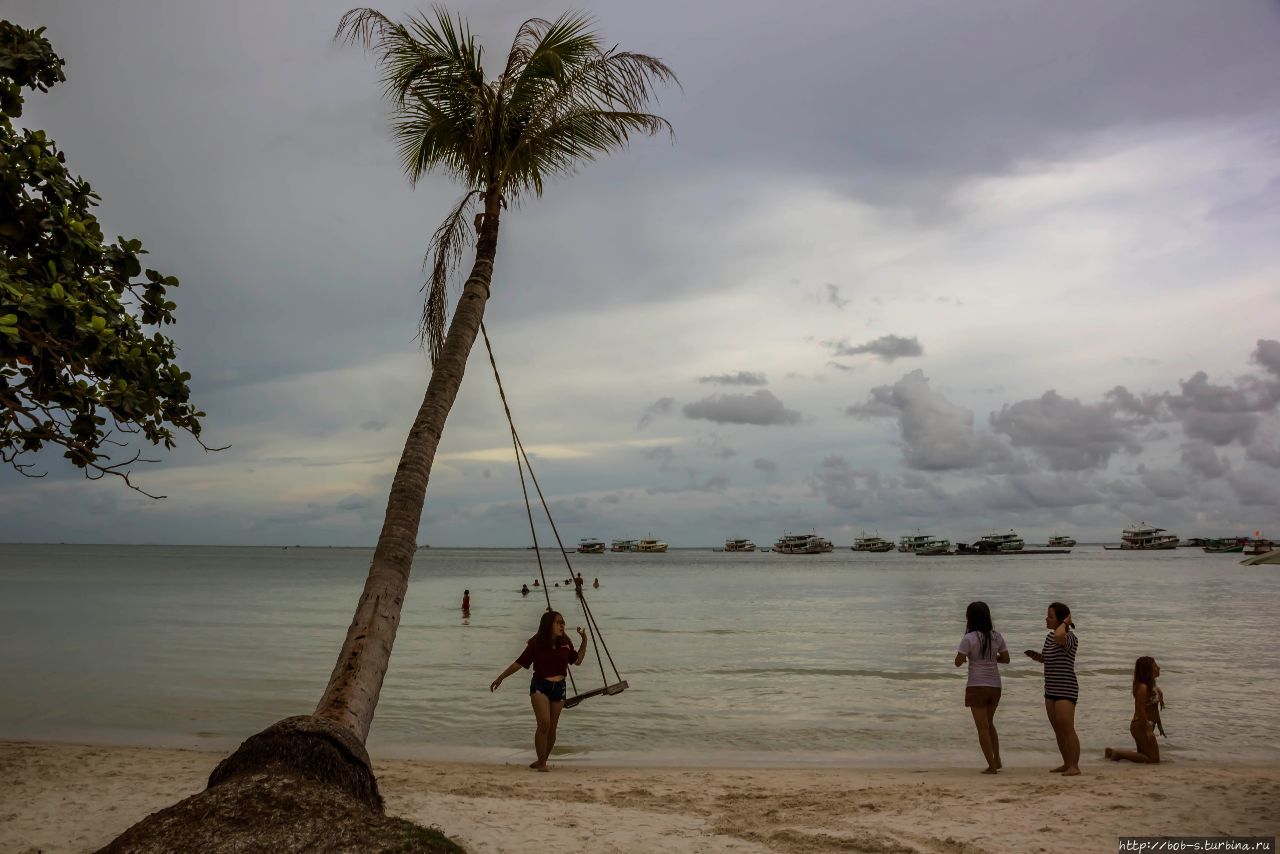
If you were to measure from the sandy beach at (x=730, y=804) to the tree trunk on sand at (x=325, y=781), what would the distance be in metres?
1.49

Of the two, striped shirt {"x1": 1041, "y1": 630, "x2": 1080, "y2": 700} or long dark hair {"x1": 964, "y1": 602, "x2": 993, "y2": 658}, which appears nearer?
striped shirt {"x1": 1041, "y1": 630, "x2": 1080, "y2": 700}

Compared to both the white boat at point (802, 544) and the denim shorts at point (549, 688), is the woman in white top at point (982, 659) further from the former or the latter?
the white boat at point (802, 544)

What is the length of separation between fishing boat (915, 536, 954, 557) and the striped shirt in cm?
12754

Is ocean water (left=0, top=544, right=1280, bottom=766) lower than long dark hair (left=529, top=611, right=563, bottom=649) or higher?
lower

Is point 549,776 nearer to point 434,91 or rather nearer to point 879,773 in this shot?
point 879,773

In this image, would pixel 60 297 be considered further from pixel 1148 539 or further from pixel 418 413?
pixel 1148 539

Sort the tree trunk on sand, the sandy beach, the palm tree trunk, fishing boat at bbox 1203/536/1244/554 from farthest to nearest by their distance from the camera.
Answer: fishing boat at bbox 1203/536/1244/554
the sandy beach
the palm tree trunk
the tree trunk on sand

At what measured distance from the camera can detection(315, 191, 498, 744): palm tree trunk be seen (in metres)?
5.11

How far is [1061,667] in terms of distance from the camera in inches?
317

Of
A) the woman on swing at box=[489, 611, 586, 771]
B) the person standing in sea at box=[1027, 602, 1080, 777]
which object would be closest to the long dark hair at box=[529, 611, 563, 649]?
the woman on swing at box=[489, 611, 586, 771]

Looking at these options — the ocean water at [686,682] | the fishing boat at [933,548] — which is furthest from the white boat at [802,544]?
the ocean water at [686,682]

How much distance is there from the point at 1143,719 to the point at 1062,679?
160 centimetres

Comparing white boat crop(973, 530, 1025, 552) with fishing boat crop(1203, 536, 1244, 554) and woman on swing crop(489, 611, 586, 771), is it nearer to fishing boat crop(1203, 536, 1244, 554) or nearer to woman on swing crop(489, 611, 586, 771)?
fishing boat crop(1203, 536, 1244, 554)

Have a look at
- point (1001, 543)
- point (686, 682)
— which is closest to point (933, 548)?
point (1001, 543)
